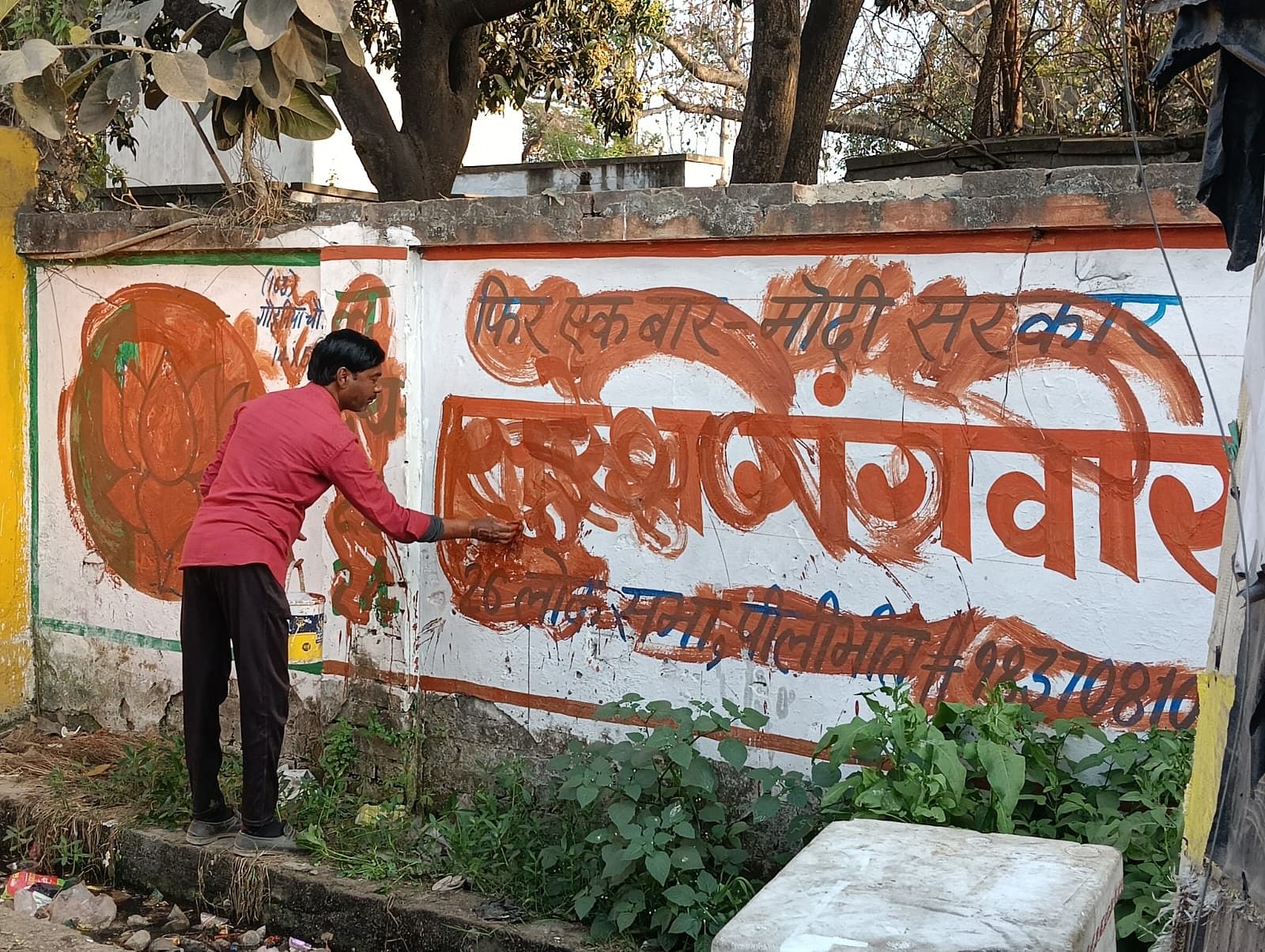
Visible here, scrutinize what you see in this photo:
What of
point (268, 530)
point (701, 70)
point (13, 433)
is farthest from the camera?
point (701, 70)

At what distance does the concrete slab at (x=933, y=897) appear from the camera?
1948 mm

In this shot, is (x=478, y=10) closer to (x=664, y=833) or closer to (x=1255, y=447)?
(x=664, y=833)

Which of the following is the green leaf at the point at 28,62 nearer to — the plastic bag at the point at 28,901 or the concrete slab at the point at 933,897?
the plastic bag at the point at 28,901

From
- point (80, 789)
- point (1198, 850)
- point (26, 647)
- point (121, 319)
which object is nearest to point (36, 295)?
point (121, 319)

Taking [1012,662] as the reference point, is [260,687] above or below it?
below

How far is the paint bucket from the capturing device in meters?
4.77

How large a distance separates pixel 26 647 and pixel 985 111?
20.1 ft

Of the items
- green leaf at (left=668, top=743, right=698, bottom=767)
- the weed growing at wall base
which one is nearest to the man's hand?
the weed growing at wall base

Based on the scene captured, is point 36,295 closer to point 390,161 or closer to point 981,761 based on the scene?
point 390,161

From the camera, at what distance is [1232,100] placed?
2217 millimetres

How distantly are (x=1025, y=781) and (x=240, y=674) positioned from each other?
8.24 ft

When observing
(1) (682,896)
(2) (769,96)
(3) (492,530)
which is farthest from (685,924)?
(2) (769,96)

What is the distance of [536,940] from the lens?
3766mm

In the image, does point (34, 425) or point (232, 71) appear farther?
point (34, 425)
